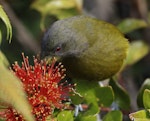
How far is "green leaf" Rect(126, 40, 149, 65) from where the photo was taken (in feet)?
11.8

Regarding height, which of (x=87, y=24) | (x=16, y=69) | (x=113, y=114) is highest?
(x=87, y=24)

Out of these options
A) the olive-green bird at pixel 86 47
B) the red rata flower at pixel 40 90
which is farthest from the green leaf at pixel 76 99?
the olive-green bird at pixel 86 47

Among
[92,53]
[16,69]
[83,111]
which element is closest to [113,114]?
[83,111]

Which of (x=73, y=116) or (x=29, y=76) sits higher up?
(x=29, y=76)

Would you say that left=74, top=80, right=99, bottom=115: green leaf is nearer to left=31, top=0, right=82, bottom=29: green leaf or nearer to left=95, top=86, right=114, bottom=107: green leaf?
left=95, top=86, right=114, bottom=107: green leaf

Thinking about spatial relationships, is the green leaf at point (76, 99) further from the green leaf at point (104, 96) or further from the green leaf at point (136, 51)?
the green leaf at point (136, 51)

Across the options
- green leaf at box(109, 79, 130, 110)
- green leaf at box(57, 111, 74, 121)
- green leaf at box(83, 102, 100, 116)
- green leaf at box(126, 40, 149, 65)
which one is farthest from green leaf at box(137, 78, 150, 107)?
green leaf at box(126, 40, 149, 65)

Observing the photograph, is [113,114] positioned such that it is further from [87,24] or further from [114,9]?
[114,9]

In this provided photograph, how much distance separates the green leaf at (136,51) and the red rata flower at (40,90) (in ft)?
5.11

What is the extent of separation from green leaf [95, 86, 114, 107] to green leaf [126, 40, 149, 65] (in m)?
1.19

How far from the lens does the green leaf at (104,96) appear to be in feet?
7.67

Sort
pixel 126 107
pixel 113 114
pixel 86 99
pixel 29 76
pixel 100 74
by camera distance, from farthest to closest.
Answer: pixel 100 74
pixel 126 107
pixel 86 99
pixel 113 114
pixel 29 76

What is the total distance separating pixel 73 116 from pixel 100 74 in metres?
0.69

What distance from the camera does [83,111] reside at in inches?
91.4
